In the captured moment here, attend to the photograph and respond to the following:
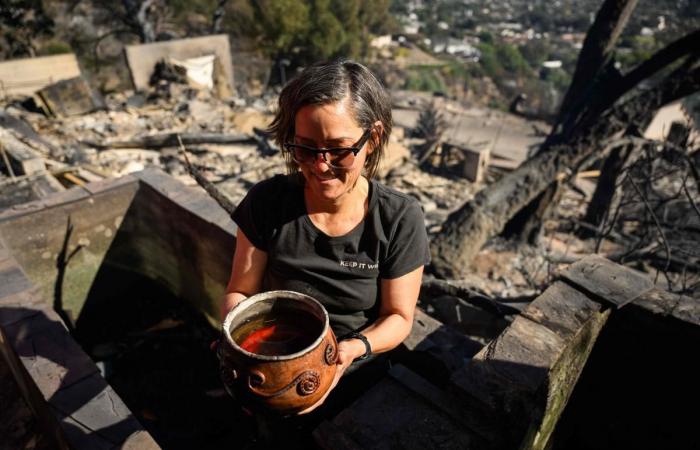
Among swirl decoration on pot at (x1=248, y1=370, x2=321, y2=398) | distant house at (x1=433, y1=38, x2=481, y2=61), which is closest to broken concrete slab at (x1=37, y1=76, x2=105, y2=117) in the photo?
swirl decoration on pot at (x1=248, y1=370, x2=321, y2=398)

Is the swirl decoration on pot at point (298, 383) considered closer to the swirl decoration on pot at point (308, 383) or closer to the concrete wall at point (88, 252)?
the swirl decoration on pot at point (308, 383)

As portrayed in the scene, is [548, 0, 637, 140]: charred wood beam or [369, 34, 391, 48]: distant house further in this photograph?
[369, 34, 391, 48]: distant house

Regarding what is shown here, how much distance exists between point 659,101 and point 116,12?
2482cm

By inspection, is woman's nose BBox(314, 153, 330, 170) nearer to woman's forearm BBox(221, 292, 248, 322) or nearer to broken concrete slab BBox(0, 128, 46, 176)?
woman's forearm BBox(221, 292, 248, 322)

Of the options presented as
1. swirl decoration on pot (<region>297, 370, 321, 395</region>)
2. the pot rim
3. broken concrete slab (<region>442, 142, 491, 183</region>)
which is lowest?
broken concrete slab (<region>442, 142, 491, 183</region>)

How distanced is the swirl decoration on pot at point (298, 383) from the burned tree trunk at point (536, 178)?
176 inches

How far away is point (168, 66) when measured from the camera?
14.0m

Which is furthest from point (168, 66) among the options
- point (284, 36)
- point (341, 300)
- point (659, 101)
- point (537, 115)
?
point (537, 115)

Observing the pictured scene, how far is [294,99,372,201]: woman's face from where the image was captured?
1496mm

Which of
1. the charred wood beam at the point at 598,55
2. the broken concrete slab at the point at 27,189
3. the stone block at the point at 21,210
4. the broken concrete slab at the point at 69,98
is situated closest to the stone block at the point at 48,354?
the stone block at the point at 21,210

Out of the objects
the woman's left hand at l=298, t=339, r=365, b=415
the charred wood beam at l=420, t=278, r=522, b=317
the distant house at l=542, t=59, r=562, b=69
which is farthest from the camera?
the distant house at l=542, t=59, r=562, b=69

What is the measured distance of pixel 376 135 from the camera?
5.59 feet

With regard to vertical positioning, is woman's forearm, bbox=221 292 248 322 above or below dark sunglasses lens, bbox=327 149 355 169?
below

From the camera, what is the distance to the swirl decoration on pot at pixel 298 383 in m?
1.22
